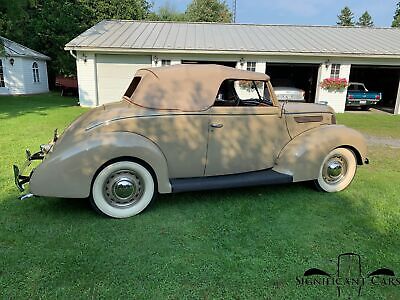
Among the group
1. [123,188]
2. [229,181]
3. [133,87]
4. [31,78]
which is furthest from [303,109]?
[31,78]

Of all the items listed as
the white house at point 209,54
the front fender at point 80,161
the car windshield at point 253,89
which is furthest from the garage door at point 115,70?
the front fender at point 80,161

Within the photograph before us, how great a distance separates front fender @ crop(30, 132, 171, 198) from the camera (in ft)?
11.3

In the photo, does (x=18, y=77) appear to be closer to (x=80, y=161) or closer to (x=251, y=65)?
(x=251, y=65)


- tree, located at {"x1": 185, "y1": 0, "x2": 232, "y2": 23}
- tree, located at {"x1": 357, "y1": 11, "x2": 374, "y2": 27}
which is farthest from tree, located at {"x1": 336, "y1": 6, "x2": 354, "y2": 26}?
tree, located at {"x1": 185, "y1": 0, "x2": 232, "y2": 23}

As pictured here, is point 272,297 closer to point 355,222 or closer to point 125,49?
point 355,222

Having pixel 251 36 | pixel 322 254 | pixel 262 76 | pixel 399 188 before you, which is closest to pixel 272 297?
pixel 322 254

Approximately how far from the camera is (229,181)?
4.15m

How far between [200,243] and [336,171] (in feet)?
8.50

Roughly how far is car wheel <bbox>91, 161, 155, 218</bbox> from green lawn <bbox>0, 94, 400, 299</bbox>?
152 millimetres

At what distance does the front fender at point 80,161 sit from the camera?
343cm

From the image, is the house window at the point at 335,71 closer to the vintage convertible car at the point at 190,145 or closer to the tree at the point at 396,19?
the vintage convertible car at the point at 190,145

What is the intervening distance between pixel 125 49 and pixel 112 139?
11460 mm

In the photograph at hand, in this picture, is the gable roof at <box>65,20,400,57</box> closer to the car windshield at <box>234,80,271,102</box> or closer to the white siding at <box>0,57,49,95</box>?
the white siding at <box>0,57,49,95</box>

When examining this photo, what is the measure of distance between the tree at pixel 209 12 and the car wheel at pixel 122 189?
1893 inches
